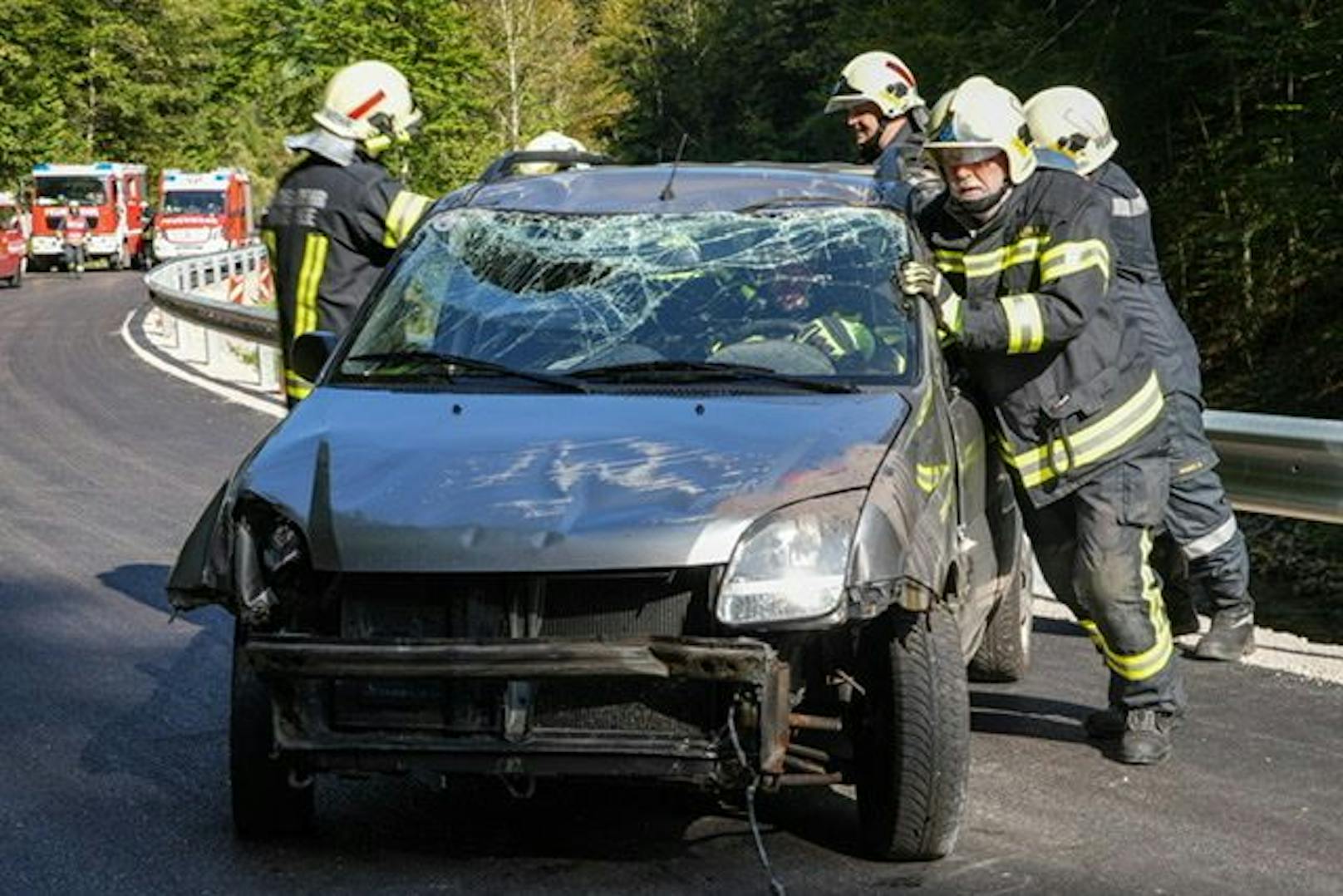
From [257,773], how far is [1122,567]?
8.20ft

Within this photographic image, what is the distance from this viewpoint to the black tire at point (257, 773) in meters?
5.43

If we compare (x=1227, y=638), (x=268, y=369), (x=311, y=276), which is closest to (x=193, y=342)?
(x=268, y=369)

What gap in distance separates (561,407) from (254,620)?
941 millimetres

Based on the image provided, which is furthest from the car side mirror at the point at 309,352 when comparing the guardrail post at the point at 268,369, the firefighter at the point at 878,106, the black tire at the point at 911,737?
the guardrail post at the point at 268,369

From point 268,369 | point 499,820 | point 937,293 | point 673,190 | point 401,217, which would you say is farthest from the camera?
point 268,369

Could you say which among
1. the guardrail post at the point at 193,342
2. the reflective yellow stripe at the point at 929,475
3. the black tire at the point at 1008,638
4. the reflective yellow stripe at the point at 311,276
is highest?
the reflective yellow stripe at the point at 929,475

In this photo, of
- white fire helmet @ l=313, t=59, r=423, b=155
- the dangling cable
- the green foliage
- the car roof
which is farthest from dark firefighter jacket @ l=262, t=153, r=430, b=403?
the green foliage

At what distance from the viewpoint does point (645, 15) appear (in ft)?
237

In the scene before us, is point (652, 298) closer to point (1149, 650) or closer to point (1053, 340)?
point (1053, 340)

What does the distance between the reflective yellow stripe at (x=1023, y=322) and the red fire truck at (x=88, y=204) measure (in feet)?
168

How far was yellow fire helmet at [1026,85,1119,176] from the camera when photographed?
7645 millimetres

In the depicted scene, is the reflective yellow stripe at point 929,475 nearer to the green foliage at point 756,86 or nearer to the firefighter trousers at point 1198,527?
the firefighter trousers at point 1198,527

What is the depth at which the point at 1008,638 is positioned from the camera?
7488mm

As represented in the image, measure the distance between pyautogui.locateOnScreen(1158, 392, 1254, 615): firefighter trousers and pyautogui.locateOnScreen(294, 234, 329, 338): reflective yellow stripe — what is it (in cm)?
286
